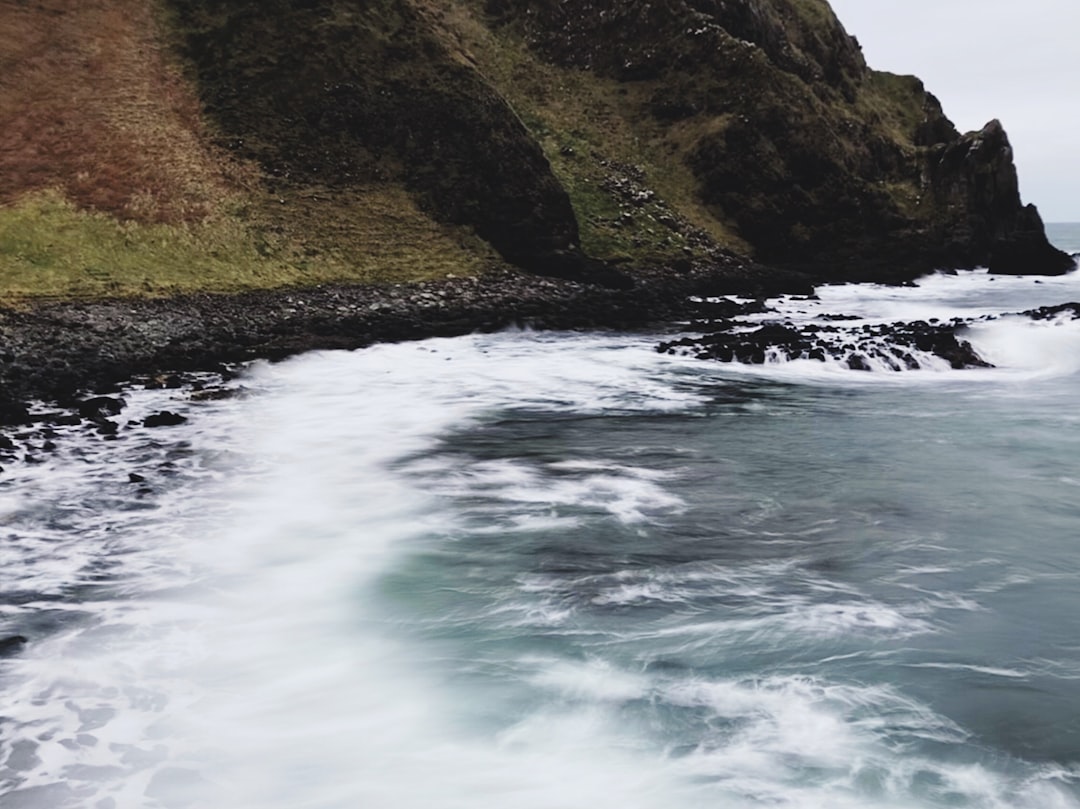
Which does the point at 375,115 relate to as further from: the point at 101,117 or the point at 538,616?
the point at 538,616

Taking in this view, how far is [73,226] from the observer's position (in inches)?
1185

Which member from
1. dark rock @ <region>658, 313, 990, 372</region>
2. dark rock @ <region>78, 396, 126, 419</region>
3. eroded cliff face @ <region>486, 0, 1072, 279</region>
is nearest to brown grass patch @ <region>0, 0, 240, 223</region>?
dark rock @ <region>78, 396, 126, 419</region>

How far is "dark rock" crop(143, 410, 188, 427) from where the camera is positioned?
18.4 metres

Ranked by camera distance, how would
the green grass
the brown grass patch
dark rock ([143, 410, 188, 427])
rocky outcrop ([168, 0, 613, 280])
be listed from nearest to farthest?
dark rock ([143, 410, 188, 427]) → the green grass → the brown grass patch → rocky outcrop ([168, 0, 613, 280])

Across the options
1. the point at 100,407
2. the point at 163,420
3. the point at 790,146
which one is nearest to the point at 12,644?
the point at 163,420

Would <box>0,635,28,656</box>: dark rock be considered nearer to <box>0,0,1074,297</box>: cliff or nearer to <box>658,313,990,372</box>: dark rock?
<box>0,0,1074,297</box>: cliff

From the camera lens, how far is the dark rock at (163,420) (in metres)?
18.4

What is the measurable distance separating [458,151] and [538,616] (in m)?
36.0

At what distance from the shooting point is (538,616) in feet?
33.9

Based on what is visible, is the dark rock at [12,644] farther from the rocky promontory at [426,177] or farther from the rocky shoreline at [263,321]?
the rocky promontory at [426,177]

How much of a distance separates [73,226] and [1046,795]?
31455 mm

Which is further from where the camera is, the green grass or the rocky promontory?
the rocky promontory

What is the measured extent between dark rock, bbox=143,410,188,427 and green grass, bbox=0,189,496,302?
9.64 m

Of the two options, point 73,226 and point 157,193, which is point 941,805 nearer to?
point 73,226
